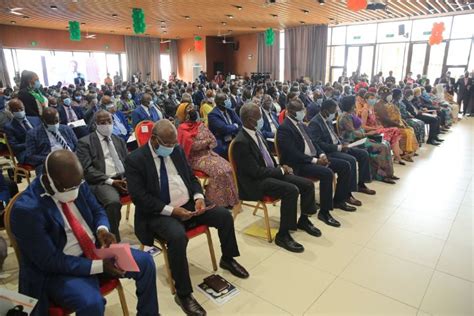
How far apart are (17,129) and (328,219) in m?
3.74

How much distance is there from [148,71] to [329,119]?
1729 cm

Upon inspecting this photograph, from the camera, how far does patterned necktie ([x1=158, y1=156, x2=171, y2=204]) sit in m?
2.27

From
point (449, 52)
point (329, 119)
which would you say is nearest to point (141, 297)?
point (329, 119)

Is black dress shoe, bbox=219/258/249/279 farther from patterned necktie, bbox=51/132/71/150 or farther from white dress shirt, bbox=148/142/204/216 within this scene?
patterned necktie, bbox=51/132/71/150

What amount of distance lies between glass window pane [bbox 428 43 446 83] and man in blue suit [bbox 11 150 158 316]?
13657mm

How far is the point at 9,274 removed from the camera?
2.51 m

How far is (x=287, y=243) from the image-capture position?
9.40 feet

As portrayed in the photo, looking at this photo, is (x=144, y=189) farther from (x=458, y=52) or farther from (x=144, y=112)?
(x=458, y=52)

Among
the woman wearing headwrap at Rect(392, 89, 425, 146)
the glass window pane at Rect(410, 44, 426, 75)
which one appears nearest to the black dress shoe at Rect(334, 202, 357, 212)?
the woman wearing headwrap at Rect(392, 89, 425, 146)

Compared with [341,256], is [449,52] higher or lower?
higher

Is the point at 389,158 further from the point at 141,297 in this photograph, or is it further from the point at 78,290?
the point at 78,290

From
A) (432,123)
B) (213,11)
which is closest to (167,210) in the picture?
(432,123)

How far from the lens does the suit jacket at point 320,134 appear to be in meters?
3.72

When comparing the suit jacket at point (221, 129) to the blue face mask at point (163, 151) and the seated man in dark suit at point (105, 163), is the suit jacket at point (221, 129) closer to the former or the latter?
the seated man in dark suit at point (105, 163)
